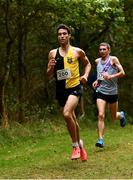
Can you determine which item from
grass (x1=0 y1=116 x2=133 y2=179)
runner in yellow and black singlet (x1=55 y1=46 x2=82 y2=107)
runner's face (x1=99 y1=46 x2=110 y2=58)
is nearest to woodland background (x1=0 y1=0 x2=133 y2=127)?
grass (x1=0 y1=116 x2=133 y2=179)

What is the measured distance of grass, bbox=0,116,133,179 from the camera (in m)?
7.68

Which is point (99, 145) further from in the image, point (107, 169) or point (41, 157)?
point (107, 169)

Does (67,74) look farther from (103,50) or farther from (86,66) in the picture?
(103,50)

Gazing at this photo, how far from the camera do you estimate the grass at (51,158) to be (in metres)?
7.68

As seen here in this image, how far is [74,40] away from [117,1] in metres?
6.11

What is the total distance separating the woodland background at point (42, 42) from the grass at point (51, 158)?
59.5 inches

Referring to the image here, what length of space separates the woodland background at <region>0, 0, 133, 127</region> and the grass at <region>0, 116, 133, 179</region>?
1512 millimetres

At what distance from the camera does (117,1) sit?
17641mm

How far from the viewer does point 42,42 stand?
72.5 ft

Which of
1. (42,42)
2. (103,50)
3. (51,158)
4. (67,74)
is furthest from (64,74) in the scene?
(42,42)

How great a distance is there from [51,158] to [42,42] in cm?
1269

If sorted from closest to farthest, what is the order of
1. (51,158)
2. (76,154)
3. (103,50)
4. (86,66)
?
(76,154) < (86,66) < (51,158) < (103,50)

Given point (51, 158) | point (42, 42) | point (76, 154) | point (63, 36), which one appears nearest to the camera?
point (76, 154)

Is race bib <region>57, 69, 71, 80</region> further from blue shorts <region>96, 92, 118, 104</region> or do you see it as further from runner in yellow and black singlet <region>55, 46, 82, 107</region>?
blue shorts <region>96, 92, 118, 104</region>
